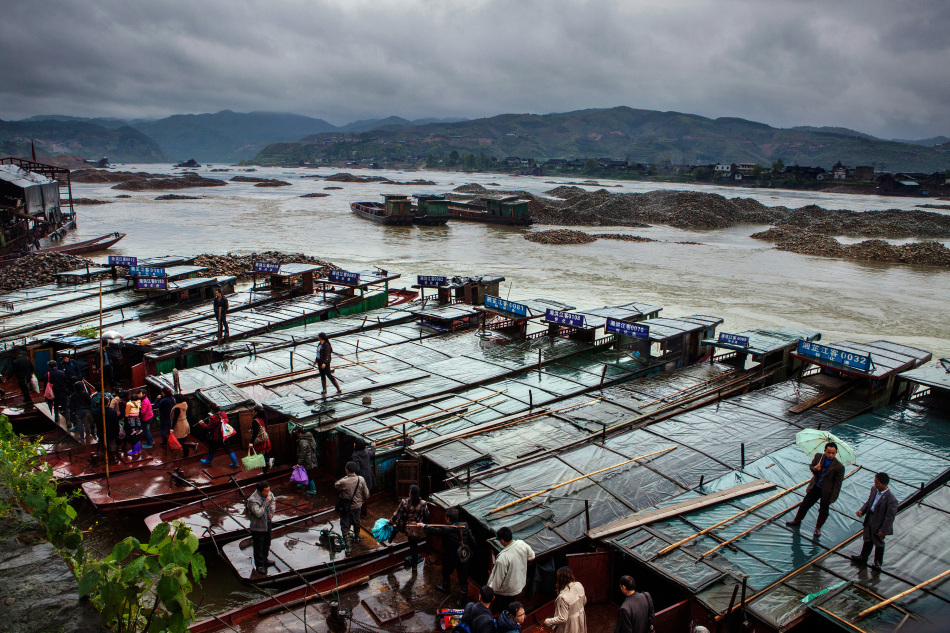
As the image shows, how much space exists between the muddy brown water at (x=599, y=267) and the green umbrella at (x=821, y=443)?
6.50 meters

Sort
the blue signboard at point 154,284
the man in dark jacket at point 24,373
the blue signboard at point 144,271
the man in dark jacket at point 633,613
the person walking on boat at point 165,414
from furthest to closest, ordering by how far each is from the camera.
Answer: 1. the blue signboard at point 144,271
2. the blue signboard at point 154,284
3. the man in dark jacket at point 24,373
4. the person walking on boat at point 165,414
5. the man in dark jacket at point 633,613

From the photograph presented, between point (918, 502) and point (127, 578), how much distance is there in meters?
11.6

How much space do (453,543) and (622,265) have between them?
143 feet

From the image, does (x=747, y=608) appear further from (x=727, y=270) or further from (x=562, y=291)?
(x=727, y=270)

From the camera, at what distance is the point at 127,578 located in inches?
158

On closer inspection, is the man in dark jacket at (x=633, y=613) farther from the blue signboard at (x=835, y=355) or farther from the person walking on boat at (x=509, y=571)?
the blue signboard at (x=835, y=355)

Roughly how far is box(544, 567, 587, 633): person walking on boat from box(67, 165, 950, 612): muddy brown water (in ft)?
11.1

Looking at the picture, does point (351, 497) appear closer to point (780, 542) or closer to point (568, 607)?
point (568, 607)

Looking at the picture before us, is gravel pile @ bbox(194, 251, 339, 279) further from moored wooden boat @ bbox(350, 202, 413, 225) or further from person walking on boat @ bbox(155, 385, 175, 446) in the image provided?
person walking on boat @ bbox(155, 385, 175, 446)

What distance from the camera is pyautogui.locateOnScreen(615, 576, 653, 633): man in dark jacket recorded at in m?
6.29

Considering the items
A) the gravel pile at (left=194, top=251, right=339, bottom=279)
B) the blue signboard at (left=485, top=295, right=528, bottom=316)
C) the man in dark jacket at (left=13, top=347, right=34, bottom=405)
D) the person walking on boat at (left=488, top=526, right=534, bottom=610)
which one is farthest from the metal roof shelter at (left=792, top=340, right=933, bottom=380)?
the gravel pile at (left=194, top=251, right=339, bottom=279)

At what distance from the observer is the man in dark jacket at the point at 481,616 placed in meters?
6.41

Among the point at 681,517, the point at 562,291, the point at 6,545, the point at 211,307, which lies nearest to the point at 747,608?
the point at 681,517

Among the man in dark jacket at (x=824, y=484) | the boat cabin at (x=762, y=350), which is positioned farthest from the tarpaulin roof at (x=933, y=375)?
the man in dark jacket at (x=824, y=484)
